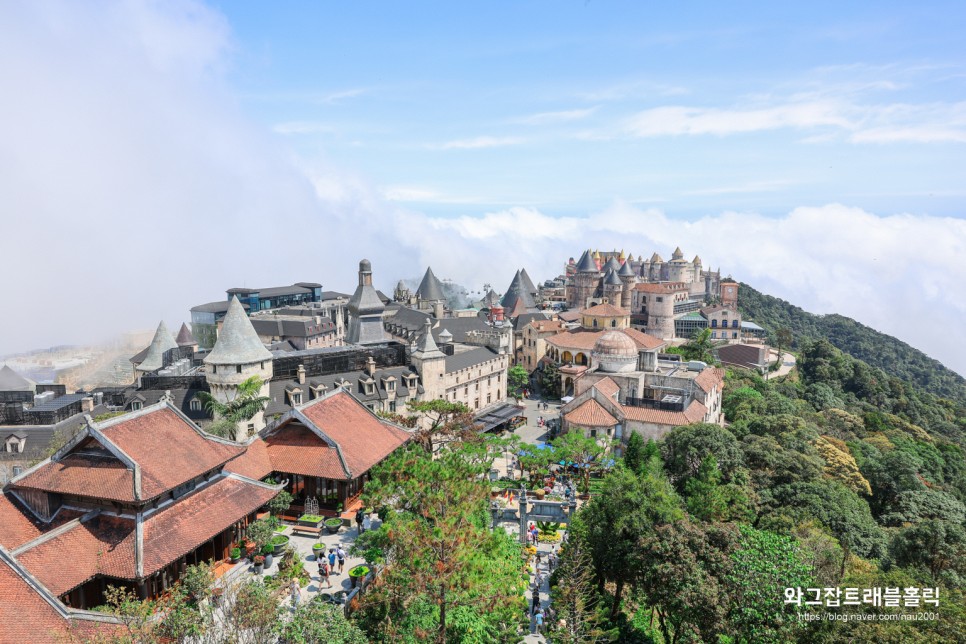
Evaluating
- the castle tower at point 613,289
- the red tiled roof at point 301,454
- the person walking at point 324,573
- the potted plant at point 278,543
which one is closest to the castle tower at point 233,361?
the red tiled roof at point 301,454

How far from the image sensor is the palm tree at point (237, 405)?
1595 inches

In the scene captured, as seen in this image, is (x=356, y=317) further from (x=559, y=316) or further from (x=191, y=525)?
(x=559, y=316)

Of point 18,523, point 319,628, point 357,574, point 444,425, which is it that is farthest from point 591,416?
point 18,523

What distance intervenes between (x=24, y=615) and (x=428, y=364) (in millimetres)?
41956

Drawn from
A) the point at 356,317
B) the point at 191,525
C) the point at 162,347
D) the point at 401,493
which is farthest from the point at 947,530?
the point at 162,347

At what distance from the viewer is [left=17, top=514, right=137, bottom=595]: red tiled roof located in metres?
21.9

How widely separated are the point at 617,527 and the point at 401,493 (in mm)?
10409

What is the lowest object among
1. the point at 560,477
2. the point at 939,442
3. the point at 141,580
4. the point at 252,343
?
the point at 939,442

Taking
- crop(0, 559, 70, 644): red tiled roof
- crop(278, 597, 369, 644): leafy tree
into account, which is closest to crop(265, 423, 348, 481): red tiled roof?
crop(278, 597, 369, 644): leafy tree

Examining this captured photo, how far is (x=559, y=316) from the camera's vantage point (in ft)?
347

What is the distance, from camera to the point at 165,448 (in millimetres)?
27016

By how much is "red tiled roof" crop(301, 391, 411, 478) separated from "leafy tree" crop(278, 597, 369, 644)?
12635 mm

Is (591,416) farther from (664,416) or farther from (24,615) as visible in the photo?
(24,615)

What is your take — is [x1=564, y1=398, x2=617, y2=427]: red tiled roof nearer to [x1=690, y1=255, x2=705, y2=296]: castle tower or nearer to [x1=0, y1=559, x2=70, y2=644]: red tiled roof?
[x1=0, y1=559, x2=70, y2=644]: red tiled roof
